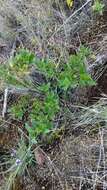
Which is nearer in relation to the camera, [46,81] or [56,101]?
[56,101]

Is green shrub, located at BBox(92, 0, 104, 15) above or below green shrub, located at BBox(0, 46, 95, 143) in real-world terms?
above

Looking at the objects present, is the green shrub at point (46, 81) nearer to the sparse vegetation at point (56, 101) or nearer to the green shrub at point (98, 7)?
the sparse vegetation at point (56, 101)

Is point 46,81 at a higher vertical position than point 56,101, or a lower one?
higher

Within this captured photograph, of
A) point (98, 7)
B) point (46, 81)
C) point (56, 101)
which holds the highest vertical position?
point (98, 7)

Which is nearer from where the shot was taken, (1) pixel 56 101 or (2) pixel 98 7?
(1) pixel 56 101

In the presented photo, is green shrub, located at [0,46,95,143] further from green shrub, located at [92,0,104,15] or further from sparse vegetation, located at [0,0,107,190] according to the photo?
green shrub, located at [92,0,104,15]

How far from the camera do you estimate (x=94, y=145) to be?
1.77m

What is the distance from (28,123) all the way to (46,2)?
63cm

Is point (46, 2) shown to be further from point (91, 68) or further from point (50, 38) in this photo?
point (91, 68)

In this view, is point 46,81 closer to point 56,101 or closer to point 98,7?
point 56,101

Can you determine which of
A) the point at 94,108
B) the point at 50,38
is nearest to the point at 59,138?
the point at 94,108

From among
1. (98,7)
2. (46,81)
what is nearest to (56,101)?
(46,81)

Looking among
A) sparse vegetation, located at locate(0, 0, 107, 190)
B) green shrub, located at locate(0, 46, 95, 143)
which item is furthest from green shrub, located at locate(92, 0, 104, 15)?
Answer: green shrub, located at locate(0, 46, 95, 143)

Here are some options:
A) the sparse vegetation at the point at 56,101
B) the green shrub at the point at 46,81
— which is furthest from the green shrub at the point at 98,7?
the green shrub at the point at 46,81
